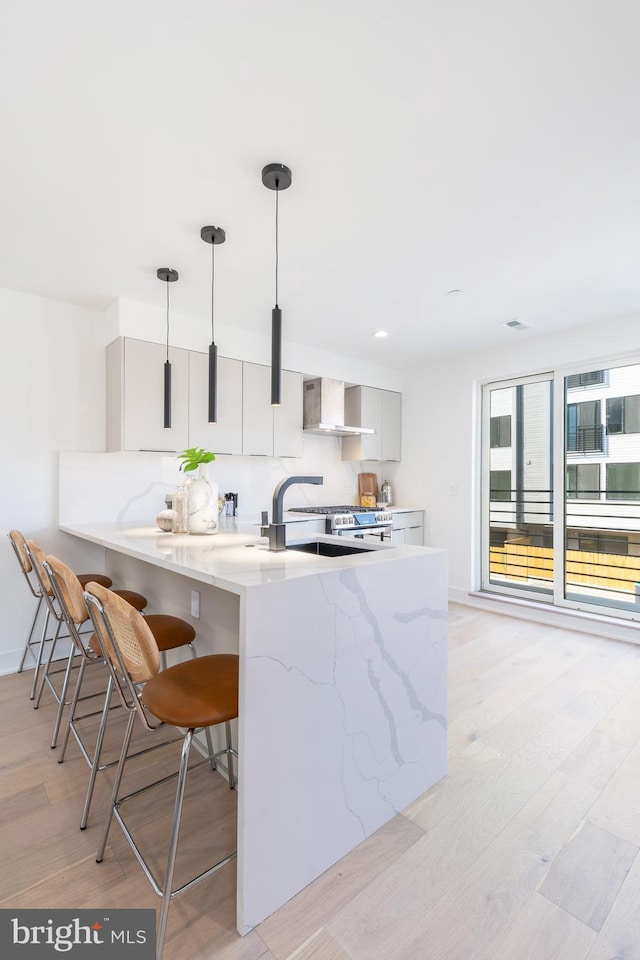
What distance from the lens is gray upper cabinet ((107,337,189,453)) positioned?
3.24 meters

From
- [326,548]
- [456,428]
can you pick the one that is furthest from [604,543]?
[326,548]

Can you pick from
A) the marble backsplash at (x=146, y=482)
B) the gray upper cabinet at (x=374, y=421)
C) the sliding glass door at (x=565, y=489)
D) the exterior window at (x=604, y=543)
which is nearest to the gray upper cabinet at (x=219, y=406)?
the marble backsplash at (x=146, y=482)

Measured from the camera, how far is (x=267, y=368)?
13.5 feet

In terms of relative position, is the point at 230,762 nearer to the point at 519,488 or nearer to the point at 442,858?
the point at 442,858

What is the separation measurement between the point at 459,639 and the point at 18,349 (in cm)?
384

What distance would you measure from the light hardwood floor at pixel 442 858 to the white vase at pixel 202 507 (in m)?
1.08

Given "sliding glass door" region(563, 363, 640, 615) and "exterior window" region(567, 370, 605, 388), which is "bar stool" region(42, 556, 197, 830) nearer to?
"sliding glass door" region(563, 363, 640, 615)

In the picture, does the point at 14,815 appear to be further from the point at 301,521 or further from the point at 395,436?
the point at 395,436

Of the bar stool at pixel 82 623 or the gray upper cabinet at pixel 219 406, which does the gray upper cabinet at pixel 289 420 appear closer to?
the gray upper cabinet at pixel 219 406

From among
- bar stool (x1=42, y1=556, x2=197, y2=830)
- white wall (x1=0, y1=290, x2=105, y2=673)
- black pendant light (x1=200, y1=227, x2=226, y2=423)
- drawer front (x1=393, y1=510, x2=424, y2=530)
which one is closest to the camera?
bar stool (x1=42, y1=556, x2=197, y2=830)

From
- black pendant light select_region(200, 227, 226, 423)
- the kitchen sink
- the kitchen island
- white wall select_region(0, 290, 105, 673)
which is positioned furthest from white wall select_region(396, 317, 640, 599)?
white wall select_region(0, 290, 105, 673)

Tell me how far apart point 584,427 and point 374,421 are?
1.97 m

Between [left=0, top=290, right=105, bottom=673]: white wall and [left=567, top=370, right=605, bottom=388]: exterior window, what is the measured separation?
12.7 ft

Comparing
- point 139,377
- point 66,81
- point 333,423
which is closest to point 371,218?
point 66,81
